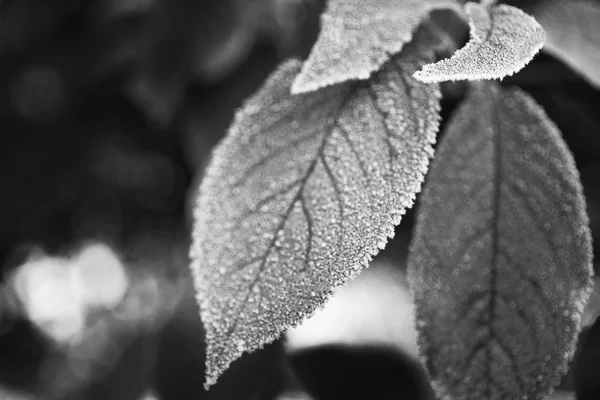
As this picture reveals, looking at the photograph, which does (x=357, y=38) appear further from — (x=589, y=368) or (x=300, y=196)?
(x=589, y=368)

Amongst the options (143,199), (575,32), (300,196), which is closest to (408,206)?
(300,196)

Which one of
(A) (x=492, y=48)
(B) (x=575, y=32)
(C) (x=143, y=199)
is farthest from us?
(C) (x=143, y=199)

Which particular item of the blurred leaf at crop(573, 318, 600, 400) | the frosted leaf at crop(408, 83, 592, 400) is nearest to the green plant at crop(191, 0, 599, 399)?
the frosted leaf at crop(408, 83, 592, 400)

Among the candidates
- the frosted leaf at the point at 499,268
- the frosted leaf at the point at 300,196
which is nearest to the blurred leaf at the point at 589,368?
the frosted leaf at the point at 499,268

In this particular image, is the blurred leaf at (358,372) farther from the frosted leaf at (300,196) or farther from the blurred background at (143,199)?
the frosted leaf at (300,196)

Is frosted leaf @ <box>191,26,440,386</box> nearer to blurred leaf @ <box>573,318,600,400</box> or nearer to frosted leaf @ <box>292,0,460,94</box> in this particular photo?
frosted leaf @ <box>292,0,460,94</box>

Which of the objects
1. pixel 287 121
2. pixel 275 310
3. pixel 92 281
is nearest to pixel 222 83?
pixel 287 121

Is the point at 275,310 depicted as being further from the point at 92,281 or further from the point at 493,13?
the point at 92,281
